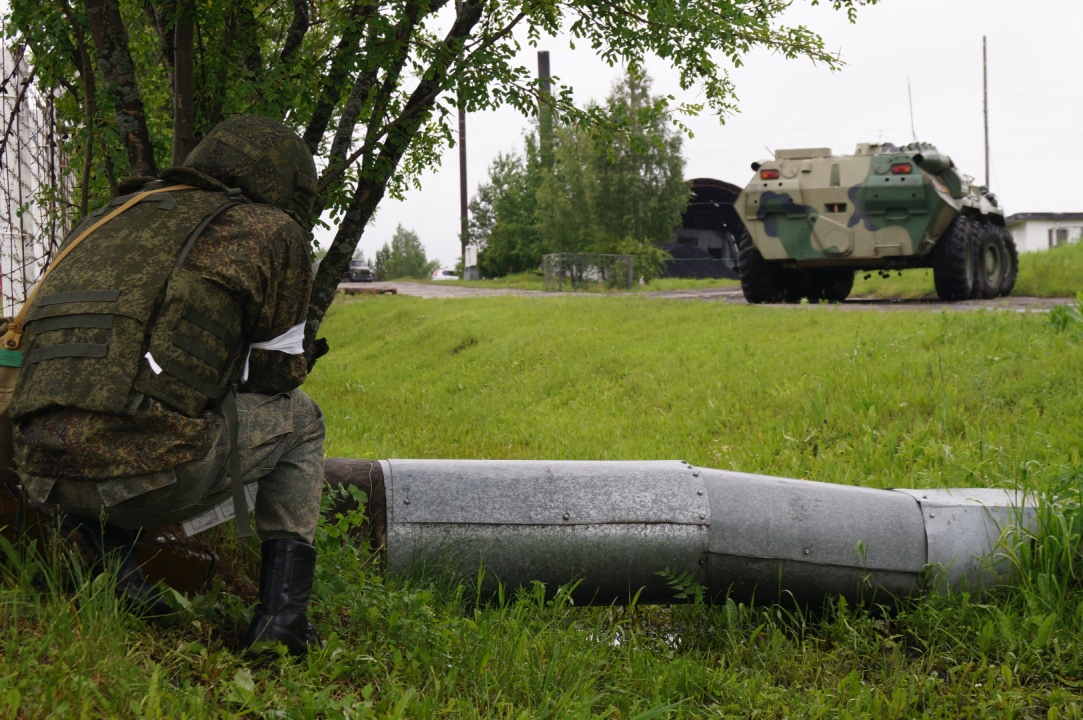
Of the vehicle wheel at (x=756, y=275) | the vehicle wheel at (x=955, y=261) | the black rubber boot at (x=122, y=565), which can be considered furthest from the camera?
the vehicle wheel at (x=756, y=275)

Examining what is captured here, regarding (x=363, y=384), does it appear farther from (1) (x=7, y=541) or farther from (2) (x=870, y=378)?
(1) (x=7, y=541)

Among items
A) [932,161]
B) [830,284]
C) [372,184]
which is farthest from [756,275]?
[372,184]

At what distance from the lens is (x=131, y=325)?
2223mm

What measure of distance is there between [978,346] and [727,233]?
36473mm

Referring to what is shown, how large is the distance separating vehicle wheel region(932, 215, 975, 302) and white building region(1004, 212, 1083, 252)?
84.2ft

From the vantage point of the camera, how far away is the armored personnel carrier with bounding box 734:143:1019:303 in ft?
36.1

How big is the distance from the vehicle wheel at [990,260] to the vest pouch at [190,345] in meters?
11.4

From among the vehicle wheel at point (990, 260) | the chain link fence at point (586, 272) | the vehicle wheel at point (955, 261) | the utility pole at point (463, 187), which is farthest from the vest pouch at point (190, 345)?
the utility pole at point (463, 187)

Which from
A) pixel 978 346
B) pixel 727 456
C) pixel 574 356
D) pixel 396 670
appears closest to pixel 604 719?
pixel 396 670

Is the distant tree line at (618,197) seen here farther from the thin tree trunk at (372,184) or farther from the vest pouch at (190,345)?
the vest pouch at (190,345)

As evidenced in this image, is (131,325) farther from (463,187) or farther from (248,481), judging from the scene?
(463,187)

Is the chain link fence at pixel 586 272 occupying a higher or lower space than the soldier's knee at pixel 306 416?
higher

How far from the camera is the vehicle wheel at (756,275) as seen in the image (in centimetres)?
1233

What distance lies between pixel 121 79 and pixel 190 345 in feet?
6.38
